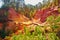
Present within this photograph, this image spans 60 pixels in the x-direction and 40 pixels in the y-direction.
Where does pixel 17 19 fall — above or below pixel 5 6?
below

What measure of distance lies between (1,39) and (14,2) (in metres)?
0.54

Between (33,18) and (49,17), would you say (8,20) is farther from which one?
(49,17)

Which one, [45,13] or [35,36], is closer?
[35,36]

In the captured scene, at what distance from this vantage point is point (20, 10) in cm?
261

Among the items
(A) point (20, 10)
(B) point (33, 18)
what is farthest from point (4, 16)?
(B) point (33, 18)

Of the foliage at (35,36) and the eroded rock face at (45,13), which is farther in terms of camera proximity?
the eroded rock face at (45,13)

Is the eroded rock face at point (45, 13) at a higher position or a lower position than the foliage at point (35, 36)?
higher

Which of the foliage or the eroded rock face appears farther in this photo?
the eroded rock face

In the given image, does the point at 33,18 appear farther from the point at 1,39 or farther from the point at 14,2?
the point at 1,39

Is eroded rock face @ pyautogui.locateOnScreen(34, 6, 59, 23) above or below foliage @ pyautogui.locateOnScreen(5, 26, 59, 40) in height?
above

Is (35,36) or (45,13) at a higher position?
(45,13)

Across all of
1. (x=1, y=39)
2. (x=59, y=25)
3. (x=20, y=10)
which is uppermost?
(x=20, y=10)

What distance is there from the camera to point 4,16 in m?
2.57

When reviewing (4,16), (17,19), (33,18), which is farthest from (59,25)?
(4,16)
